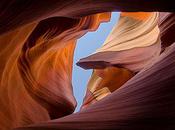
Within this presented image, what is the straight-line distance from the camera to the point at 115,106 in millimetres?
623

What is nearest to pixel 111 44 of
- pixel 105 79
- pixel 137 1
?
pixel 105 79

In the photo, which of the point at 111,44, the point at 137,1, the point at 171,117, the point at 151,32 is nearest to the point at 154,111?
the point at 171,117

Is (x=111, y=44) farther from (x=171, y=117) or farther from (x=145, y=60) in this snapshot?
(x=171, y=117)

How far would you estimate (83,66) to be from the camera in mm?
1383

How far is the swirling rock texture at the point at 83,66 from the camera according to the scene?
0.57m

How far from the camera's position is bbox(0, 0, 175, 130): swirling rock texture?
0.57 m

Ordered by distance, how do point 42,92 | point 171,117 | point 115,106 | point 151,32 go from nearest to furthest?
point 171,117 < point 115,106 < point 42,92 < point 151,32

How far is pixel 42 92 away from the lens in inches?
51.9

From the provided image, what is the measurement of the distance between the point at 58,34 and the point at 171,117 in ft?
2.92

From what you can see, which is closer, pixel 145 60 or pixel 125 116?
pixel 125 116

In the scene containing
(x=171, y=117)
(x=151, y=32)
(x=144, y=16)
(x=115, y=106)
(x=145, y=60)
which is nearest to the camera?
(x=171, y=117)

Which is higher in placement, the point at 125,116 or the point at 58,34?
the point at 58,34

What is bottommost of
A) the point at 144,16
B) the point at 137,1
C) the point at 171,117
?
the point at 171,117

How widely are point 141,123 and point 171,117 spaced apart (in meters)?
0.04
